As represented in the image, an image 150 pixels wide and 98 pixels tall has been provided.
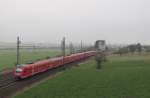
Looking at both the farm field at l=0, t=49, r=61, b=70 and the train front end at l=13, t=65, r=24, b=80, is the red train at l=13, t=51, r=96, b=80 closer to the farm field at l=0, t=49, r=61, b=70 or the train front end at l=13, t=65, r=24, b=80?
the train front end at l=13, t=65, r=24, b=80

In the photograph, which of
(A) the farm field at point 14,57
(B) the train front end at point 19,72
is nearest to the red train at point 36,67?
(B) the train front end at point 19,72

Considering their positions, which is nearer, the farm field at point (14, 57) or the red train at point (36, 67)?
the red train at point (36, 67)

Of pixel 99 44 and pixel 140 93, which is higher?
pixel 99 44

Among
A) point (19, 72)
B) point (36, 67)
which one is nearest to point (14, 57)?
point (36, 67)

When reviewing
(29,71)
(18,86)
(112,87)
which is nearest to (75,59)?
(29,71)

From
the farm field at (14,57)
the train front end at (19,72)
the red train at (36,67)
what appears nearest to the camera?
the train front end at (19,72)

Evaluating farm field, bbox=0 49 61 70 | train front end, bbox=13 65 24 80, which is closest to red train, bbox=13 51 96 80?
train front end, bbox=13 65 24 80

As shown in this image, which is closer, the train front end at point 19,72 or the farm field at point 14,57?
the train front end at point 19,72

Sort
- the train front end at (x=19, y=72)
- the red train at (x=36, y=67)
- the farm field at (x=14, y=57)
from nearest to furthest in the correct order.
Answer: the train front end at (x=19, y=72), the red train at (x=36, y=67), the farm field at (x=14, y=57)

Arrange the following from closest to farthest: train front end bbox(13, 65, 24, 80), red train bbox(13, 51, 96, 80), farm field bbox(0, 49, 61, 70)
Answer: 1. train front end bbox(13, 65, 24, 80)
2. red train bbox(13, 51, 96, 80)
3. farm field bbox(0, 49, 61, 70)

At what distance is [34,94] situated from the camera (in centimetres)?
2303

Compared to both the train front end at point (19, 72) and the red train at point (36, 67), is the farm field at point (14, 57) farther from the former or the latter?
the train front end at point (19, 72)

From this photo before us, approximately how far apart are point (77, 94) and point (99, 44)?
2015 cm

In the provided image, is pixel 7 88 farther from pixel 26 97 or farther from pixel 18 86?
pixel 26 97
